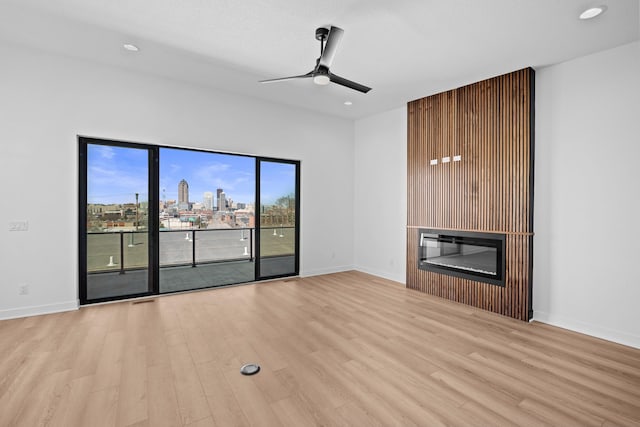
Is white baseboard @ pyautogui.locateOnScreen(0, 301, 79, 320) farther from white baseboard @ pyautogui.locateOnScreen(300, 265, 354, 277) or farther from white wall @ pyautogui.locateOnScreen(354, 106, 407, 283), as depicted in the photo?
white wall @ pyautogui.locateOnScreen(354, 106, 407, 283)

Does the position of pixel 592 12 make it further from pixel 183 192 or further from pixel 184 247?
pixel 184 247

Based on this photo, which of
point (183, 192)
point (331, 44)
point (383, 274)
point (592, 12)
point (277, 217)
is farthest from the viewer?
point (183, 192)

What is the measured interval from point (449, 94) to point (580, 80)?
1511 mm

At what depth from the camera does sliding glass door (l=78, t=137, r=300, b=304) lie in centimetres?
405

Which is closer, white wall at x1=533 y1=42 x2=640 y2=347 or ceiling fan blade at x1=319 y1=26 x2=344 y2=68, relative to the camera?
ceiling fan blade at x1=319 y1=26 x2=344 y2=68

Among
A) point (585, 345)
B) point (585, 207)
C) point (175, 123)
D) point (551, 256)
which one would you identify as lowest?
point (585, 345)

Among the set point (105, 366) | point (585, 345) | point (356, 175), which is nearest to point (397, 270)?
point (356, 175)

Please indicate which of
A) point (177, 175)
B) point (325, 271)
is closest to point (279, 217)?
point (325, 271)

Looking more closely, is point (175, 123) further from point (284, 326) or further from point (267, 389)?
point (267, 389)

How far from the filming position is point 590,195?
10.8 ft

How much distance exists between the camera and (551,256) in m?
3.55

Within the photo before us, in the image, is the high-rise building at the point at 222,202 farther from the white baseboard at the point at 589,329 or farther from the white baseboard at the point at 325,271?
the white baseboard at the point at 589,329

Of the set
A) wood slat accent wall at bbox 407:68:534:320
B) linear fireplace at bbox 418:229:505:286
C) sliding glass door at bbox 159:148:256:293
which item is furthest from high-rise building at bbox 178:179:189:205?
linear fireplace at bbox 418:229:505:286

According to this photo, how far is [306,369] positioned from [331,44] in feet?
9.53
